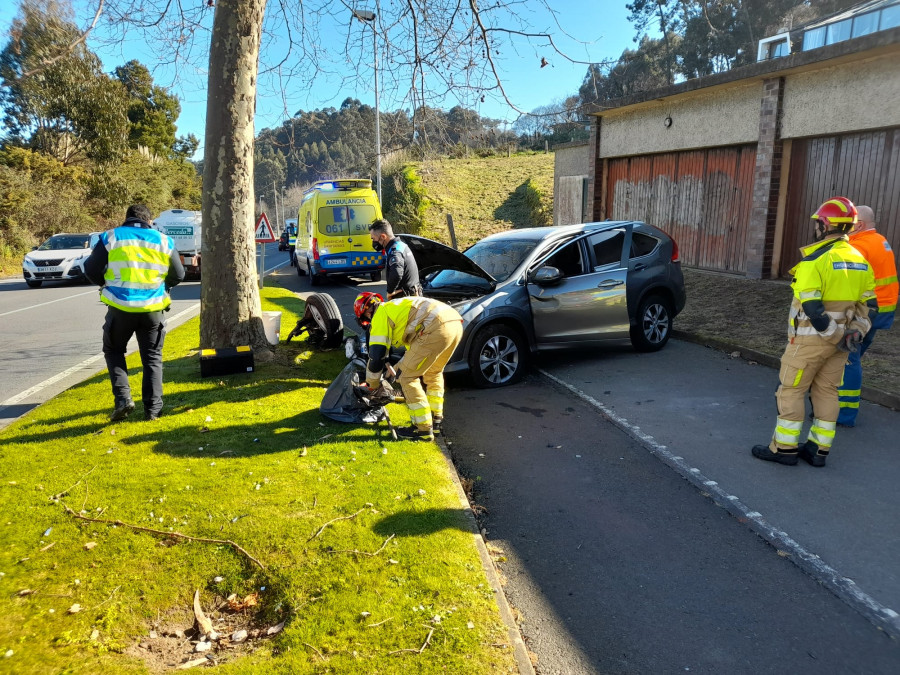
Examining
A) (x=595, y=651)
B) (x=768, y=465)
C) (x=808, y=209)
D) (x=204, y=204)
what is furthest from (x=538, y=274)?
(x=808, y=209)

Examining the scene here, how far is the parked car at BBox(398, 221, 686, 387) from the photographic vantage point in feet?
22.3

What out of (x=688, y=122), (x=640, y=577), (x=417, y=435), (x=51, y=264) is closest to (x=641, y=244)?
(x=417, y=435)

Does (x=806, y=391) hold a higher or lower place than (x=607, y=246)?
lower

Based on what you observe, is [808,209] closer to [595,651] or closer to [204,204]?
[204,204]

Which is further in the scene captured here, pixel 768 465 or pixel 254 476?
pixel 768 465

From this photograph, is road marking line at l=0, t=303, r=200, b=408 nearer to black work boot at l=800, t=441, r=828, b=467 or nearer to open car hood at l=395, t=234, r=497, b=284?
open car hood at l=395, t=234, r=497, b=284

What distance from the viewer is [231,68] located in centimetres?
660

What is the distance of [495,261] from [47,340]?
7.15 m

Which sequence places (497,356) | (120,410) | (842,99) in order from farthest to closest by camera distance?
(842,99)
(497,356)
(120,410)

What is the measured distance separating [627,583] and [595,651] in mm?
589

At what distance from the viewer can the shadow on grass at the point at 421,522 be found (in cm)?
360

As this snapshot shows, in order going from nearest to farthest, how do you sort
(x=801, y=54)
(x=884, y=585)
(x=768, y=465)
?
(x=884, y=585)
(x=768, y=465)
(x=801, y=54)

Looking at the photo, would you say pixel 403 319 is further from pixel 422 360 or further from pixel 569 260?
pixel 569 260

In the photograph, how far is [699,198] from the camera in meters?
Answer: 13.4
